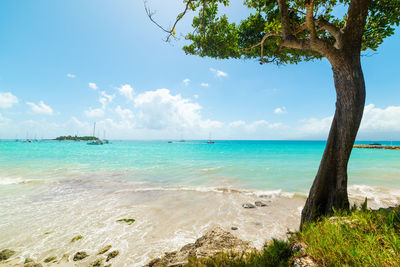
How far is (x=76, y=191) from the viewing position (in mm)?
10273

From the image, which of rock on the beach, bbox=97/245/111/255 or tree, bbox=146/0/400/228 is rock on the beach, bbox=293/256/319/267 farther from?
rock on the beach, bbox=97/245/111/255

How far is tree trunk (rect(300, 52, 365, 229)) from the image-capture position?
3.66 m

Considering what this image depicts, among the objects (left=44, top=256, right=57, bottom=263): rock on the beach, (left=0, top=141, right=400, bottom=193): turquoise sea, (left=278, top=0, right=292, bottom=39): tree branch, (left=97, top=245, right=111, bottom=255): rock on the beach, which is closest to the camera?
(left=278, top=0, right=292, bottom=39): tree branch

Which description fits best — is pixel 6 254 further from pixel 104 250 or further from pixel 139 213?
pixel 139 213

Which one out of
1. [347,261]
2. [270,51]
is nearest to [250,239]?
[347,261]

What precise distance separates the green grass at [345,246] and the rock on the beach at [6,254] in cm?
553

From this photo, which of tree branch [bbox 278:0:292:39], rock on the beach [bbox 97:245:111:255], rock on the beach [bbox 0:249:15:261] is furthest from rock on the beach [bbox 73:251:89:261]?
tree branch [bbox 278:0:292:39]

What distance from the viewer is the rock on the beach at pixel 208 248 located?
10.8 ft

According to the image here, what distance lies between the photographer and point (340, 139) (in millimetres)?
3795

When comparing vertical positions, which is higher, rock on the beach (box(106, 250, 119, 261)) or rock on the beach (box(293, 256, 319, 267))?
rock on the beach (box(293, 256, 319, 267))

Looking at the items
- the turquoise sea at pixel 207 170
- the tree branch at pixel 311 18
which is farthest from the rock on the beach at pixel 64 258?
the tree branch at pixel 311 18

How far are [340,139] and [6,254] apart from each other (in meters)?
9.30

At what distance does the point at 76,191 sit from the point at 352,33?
47.1 ft

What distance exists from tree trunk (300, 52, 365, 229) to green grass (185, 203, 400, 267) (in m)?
0.83
